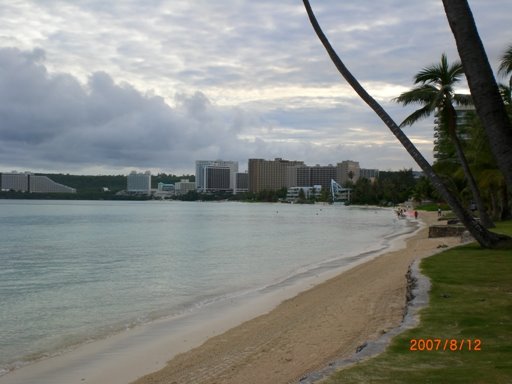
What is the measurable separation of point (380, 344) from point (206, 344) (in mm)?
4451

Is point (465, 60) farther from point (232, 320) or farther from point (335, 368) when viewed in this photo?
point (232, 320)

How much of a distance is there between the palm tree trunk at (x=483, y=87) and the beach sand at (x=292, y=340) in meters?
2.99

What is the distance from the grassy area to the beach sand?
2.76 ft

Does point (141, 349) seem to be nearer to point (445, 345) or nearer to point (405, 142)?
point (445, 345)

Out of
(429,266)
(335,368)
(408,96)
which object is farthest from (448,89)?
(335,368)

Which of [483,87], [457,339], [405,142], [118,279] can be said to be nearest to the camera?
[483,87]

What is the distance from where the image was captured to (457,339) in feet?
20.5

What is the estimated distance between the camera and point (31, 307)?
47.8 ft

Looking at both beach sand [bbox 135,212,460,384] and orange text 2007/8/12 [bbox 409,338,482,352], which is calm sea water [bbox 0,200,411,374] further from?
orange text 2007/8/12 [bbox 409,338,482,352]

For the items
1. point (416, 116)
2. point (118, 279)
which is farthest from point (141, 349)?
point (416, 116)

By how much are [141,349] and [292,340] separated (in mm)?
2682

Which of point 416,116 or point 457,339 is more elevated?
point 416,116

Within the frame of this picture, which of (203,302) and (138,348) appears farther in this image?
(203,302)

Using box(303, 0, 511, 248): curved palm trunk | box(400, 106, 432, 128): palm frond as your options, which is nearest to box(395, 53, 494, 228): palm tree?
box(400, 106, 432, 128): palm frond
